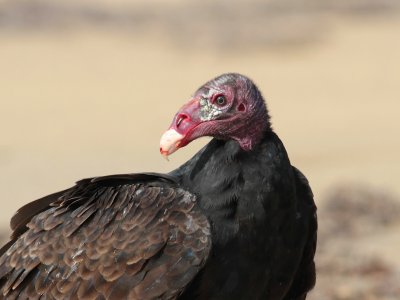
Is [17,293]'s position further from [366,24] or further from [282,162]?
[366,24]

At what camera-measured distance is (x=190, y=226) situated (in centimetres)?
573

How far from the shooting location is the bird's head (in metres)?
5.76

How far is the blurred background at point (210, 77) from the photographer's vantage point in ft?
36.1

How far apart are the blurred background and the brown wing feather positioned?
9.84ft

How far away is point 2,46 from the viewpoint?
24.5m

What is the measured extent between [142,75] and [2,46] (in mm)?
3778

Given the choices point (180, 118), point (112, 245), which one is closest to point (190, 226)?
point (112, 245)

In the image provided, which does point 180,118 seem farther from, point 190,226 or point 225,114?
point 190,226

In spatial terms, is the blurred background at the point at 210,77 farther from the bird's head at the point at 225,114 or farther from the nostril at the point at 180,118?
the nostril at the point at 180,118

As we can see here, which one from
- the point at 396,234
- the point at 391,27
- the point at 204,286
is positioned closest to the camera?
the point at 204,286

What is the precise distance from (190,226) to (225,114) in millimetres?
574

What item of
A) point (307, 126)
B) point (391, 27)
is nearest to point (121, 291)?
point (307, 126)

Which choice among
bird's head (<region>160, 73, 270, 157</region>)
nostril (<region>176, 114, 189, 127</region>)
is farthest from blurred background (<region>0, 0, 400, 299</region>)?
nostril (<region>176, 114, 189, 127</region>)

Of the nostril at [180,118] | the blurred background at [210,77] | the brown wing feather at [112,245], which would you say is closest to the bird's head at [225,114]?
the nostril at [180,118]
